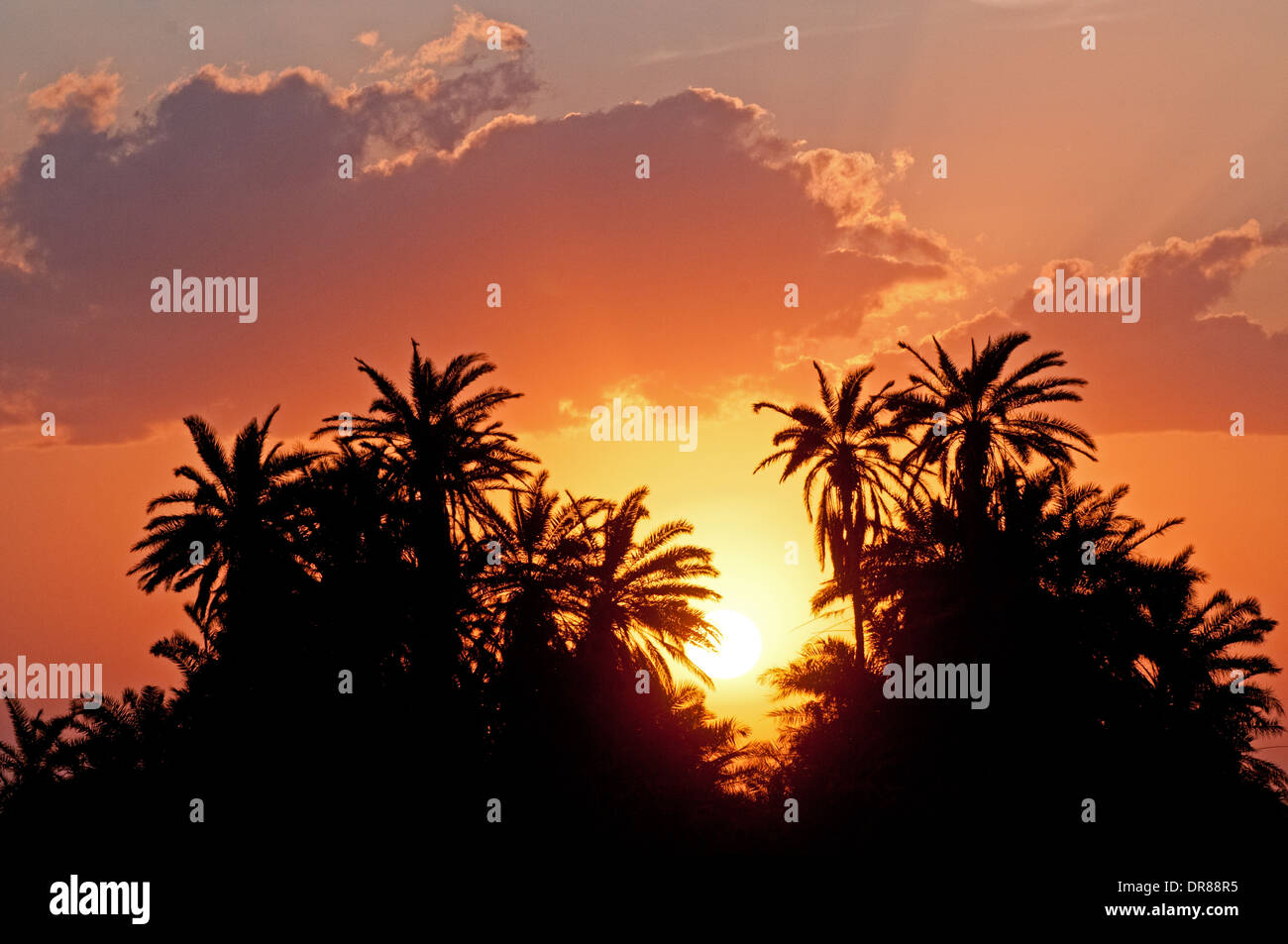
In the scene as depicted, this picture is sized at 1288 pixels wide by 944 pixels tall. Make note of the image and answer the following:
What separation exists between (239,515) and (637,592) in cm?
1400

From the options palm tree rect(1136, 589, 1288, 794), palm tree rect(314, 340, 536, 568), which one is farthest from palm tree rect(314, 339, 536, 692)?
palm tree rect(1136, 589, 1288, 794)

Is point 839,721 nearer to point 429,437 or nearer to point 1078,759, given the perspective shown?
point 1078,759

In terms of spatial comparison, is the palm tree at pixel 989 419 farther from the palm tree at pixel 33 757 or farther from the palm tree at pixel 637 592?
the palm tree at pixel 33 757

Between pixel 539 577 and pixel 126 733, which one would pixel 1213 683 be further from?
pixel 126 733

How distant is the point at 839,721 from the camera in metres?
47.0

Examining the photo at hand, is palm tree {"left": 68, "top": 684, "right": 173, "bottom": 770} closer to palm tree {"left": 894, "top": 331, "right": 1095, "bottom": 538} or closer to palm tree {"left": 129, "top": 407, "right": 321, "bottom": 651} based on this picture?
palm tree {"left": 129, "top": 407, "right": 321, "bottom": 651}

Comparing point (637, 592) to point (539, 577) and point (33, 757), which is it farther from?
point (33, 757)

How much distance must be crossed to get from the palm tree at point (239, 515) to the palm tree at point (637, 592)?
10.7m

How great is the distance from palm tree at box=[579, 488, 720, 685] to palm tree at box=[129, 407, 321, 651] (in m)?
10.7

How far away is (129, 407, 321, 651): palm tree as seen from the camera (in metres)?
43.4

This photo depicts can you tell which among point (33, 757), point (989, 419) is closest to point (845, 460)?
point (989, 419)

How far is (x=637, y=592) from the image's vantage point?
149 feet

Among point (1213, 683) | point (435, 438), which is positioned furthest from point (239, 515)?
point (1213, 683)
